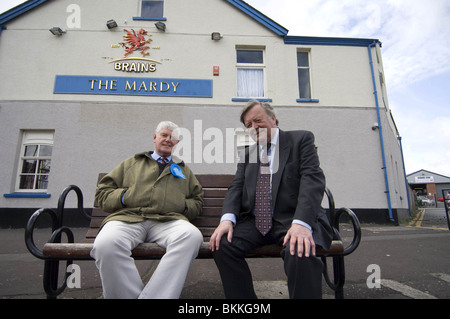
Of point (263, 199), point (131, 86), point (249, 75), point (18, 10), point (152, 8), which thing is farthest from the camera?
point (152, 8)

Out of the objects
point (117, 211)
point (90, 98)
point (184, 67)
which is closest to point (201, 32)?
point (184, 67)

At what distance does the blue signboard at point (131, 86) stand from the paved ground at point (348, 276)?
15.8 ft

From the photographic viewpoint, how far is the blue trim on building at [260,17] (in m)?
8.03

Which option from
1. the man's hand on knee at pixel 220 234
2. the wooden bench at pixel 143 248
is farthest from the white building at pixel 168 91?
the man's hand on knee at pixel 220 234

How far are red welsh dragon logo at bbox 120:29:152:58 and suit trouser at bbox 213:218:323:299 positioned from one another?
746cm

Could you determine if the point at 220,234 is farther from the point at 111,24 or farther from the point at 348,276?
the point at 111,24

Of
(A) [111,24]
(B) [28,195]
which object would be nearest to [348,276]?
(B) [28,195]

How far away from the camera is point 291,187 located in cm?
183

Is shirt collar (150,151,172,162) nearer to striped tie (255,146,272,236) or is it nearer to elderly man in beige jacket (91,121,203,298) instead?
elderly man in beige jacket (91,121,203,298)

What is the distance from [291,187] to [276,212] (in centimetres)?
22

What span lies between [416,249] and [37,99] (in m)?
9.97

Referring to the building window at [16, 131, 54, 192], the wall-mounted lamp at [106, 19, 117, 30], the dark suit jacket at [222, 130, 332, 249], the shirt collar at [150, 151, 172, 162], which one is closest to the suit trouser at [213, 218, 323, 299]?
the dark suit jacket at [222, 130, 332, 249]

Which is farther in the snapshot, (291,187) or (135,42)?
(135,42)

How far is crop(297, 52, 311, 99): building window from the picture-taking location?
8078mm
